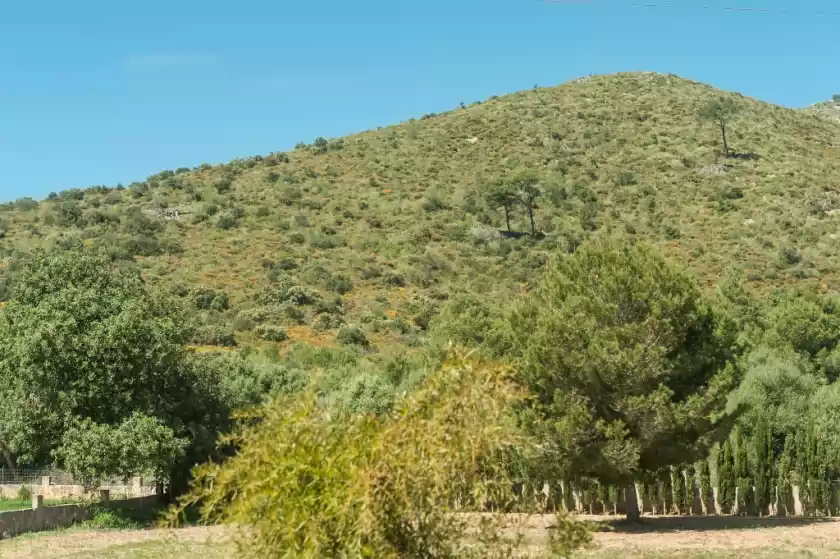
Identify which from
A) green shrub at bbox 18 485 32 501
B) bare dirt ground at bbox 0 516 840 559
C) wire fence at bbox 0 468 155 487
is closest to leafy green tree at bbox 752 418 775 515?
bare dirt ground at bbox 0 516 840 559

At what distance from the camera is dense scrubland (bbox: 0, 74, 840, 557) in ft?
Answer: 28.7

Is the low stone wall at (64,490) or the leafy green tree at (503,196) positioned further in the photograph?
the leafy green tree at (503,196)

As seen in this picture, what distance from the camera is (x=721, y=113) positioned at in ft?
315

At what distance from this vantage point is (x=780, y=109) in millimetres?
112688

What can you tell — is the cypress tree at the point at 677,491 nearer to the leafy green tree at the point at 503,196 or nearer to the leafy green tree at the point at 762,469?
the leafy green tree at the point at 762,469

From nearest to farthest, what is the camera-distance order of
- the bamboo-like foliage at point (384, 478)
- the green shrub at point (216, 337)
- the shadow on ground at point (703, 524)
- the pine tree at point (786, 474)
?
the bamboo-like foliage at point (384, 478) < the shadow on ground at point (703, 524) < the pine tree at point (786, 474) < the green shrub at point (216, 337)

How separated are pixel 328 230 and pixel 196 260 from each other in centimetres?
1248

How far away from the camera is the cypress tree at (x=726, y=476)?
31.7 metres

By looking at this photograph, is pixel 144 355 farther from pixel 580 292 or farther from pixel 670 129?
pixel 670 129

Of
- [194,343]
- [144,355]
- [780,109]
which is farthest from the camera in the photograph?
[780,109]

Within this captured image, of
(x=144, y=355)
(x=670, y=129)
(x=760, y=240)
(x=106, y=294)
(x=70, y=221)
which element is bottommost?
(x=144, y=355)

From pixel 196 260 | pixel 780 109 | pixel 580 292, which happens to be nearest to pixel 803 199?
pixel 780 109

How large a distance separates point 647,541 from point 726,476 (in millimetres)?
9688

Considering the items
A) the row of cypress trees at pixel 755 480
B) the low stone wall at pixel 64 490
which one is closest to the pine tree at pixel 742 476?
the row of cypress trees at pixel 755 480
